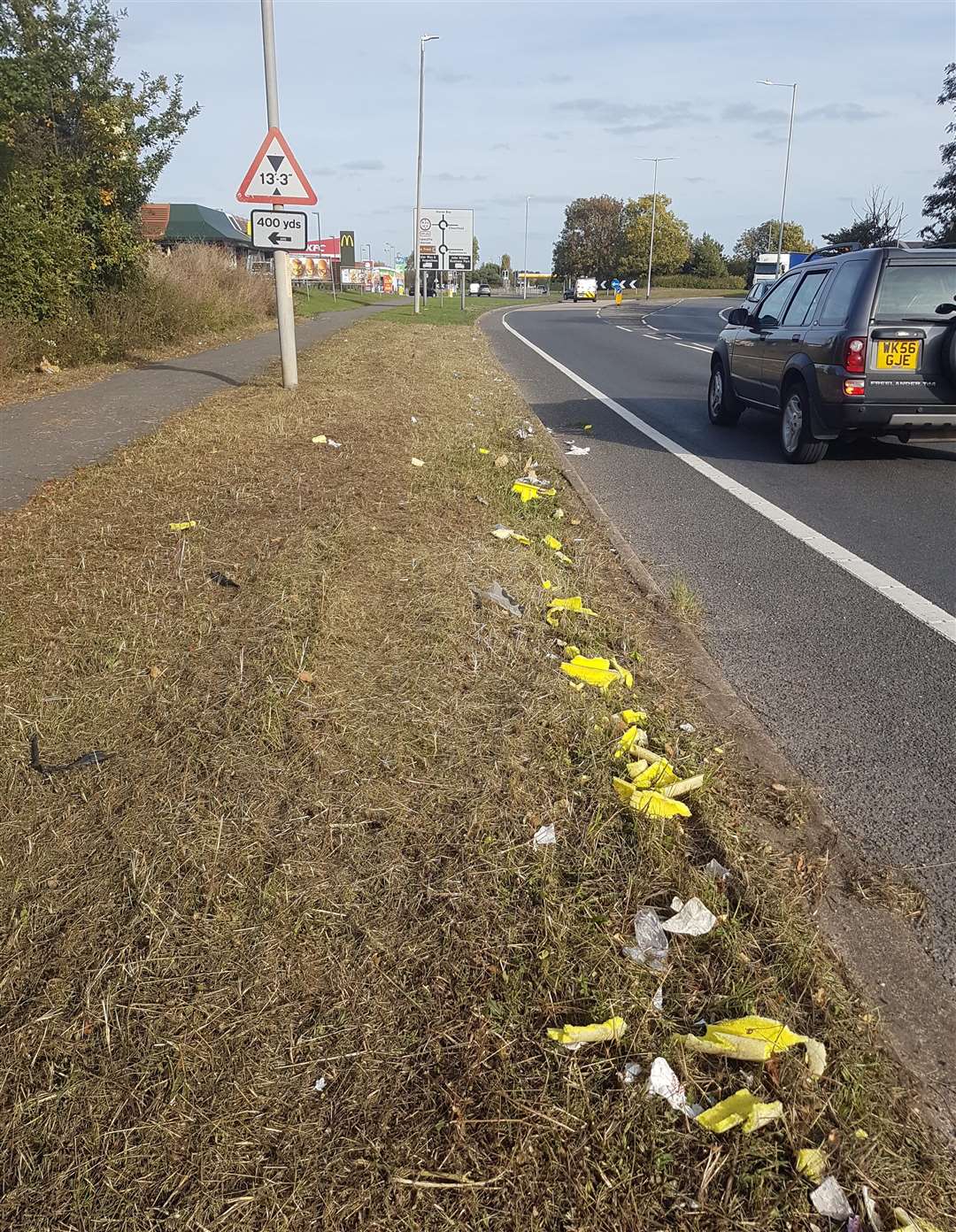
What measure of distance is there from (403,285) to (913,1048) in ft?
331

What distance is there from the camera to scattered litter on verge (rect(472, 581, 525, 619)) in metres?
4.66

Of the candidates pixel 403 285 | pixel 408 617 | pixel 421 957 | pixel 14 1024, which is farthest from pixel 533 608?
pixel 403 285

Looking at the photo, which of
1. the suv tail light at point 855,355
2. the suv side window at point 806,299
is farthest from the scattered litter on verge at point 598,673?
the suv side window at point 806,299

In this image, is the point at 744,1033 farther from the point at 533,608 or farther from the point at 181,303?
the point at 181,303

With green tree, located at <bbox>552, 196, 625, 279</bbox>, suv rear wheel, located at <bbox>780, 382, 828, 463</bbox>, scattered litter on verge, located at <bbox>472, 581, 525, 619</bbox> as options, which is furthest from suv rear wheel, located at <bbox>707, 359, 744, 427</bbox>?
green tree, located at <bbox>552, 196, 625, 279</bbox>

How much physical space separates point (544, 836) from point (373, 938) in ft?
2.08

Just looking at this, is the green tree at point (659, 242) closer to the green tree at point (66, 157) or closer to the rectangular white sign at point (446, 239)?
the rectangular white sign at point (446, 239)

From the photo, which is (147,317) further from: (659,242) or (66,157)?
(659,242)

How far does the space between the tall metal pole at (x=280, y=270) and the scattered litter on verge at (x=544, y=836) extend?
32.4ft

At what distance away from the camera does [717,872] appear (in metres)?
2.73

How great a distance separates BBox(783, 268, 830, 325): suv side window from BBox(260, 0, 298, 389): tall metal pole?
5659 mm

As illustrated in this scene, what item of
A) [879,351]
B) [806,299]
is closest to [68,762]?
[879,351]

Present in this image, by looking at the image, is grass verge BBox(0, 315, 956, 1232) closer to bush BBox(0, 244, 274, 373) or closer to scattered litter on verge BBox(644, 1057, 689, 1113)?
scattered litter on verge BBox(644, 1057, 689, 1113)

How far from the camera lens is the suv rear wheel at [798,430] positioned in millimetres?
8812
